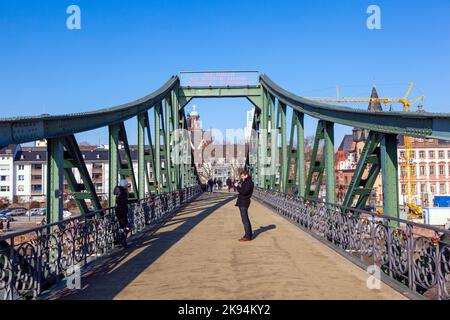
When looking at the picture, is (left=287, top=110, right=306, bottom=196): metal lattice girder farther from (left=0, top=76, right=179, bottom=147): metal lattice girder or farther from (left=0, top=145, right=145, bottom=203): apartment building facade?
(left=0, top=145, right=145, bottom=203): apartment building facade

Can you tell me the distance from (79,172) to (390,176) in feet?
17.8

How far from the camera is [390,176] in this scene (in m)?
7.13

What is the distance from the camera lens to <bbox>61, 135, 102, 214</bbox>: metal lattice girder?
766 cm

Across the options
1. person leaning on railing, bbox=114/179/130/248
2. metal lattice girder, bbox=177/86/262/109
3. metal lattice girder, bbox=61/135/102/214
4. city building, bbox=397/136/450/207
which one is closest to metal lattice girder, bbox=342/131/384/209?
person leaning on railing, bbox=114/179/130/248

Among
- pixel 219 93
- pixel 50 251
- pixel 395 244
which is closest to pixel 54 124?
pixel 50 251

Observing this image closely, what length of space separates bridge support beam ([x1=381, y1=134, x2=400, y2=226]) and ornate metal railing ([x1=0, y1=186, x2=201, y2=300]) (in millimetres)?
4907

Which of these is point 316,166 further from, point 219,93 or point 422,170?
point 422,170

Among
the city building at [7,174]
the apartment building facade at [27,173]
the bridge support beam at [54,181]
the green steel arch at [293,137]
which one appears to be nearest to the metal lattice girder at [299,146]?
the green steel arch at [293,137]

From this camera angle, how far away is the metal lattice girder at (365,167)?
8008 mm

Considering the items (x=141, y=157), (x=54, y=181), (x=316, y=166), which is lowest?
(x=54, y=181)

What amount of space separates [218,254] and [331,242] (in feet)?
8.04

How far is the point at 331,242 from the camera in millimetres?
9070

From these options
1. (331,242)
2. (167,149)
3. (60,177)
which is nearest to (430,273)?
(331,242)

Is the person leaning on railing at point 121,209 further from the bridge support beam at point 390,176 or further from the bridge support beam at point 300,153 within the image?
the bridge support beam at point 300,153
